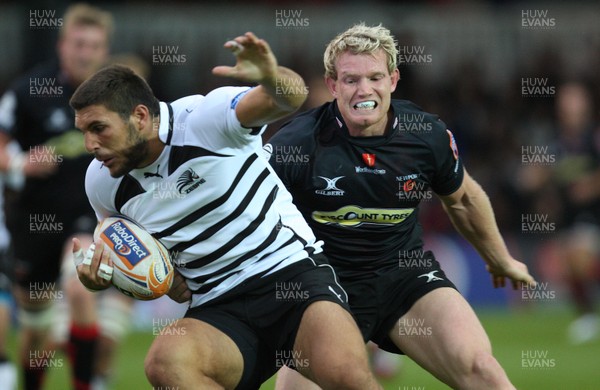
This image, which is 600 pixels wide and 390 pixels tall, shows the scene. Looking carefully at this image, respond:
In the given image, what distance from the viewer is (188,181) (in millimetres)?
5566

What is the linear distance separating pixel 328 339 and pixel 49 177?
14.3 ft

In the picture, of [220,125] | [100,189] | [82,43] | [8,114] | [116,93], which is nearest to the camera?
[220,125]

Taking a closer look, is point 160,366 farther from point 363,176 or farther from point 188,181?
point 363,176

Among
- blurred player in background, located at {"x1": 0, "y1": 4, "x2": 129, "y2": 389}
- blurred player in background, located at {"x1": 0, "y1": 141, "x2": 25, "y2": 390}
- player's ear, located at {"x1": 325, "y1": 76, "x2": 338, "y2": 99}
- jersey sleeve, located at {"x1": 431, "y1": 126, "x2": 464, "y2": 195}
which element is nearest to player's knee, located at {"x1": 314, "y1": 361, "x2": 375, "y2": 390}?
jersey sleeve, located at {"x1": 431, "y1": 126, "x2": 464, "y2": 195}

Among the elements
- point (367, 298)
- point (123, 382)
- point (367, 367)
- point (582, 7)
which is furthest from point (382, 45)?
point (582, 7)

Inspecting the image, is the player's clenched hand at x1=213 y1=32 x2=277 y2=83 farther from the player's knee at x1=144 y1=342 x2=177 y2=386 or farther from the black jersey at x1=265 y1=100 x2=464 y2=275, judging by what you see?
the player's knee at x1=144 y1=342 x2=177 y2=386

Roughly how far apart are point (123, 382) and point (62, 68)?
9.41ft

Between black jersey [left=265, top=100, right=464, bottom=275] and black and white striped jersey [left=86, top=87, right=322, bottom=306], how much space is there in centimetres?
42

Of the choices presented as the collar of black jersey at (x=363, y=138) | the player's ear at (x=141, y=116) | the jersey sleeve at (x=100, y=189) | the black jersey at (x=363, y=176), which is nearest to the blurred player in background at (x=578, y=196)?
the black jersey at (x=363, y=176)

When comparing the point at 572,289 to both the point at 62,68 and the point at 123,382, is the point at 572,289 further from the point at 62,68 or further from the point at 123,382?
the point at 62,68

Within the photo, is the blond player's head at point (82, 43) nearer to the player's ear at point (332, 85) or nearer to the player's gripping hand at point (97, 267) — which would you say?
the player's ear at point (332, 85)

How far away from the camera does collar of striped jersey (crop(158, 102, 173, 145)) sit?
5.56 m

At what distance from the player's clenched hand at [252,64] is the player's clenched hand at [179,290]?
51.6 inches

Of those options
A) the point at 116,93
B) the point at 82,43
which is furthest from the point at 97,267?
the point at 82,43
